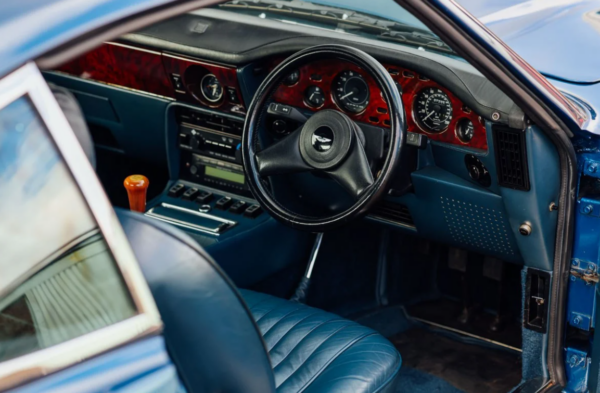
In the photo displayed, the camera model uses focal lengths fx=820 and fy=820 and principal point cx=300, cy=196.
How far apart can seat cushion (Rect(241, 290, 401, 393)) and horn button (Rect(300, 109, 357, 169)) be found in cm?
40

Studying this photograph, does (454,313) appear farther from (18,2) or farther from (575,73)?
(18,2)

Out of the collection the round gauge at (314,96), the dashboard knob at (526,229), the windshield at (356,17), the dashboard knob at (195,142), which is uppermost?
the windshield at (356,17)

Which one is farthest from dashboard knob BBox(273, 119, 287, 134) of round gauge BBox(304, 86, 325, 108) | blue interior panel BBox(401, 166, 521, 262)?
blue interior panel BBox(401, 166, 521, 262)

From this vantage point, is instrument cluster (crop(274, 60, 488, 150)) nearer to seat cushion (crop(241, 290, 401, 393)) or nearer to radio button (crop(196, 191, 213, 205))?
radio button (crop(196, 191, 213, 205))

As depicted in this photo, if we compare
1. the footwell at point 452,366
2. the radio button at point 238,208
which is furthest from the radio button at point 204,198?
the footwell at point 452,366

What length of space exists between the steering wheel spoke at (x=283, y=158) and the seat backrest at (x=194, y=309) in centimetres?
116

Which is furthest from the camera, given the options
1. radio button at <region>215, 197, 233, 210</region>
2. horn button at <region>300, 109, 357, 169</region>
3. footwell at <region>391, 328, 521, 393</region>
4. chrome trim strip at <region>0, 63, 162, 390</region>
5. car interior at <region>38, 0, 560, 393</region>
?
radio button at <region>215, 197, 233, 210</region>

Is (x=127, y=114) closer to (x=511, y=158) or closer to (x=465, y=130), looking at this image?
(x=465, y=130)

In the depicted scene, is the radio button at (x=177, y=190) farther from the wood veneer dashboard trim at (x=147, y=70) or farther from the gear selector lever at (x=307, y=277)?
the gear selector lever at (x=307, y=277)

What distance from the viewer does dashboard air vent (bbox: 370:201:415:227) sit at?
2.57 metres

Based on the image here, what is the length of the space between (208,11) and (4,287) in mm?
1971

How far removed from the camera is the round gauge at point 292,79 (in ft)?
8.23

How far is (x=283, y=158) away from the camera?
2.31 meters

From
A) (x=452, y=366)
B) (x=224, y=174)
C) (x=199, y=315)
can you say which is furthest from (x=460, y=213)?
(x=199, y=315)
